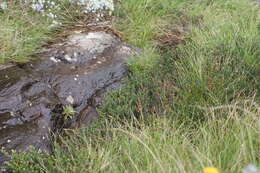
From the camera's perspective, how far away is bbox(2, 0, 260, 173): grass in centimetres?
267

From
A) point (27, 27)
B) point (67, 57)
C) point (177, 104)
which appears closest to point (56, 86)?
point (67, 57)

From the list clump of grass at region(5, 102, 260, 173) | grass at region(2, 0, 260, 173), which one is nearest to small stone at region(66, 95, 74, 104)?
grass at region(2, 0, 260, 173)

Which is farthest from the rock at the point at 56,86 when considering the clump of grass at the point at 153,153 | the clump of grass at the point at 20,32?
the clump of grass at the point at 153,153

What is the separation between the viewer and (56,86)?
144 inches

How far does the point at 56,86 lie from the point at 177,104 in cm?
126

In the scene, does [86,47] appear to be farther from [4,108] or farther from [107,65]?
[4,108]

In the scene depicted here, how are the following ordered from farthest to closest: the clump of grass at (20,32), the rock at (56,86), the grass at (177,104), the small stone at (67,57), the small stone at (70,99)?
the small stone at (67,57) → the clump of grass at (20,32) → the small stone at (70,99) → the rock at (56,86) → the grass at (177,104)

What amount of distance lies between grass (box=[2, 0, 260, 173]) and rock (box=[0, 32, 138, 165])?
0.57 ft

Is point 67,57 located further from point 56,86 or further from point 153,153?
point 153,153

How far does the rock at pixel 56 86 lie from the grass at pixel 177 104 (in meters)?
0.17

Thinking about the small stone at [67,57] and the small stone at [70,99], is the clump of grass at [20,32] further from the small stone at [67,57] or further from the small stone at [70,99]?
the small stone at [70,99]

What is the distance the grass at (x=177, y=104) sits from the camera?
2.67 meters

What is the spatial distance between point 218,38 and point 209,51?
36 cm

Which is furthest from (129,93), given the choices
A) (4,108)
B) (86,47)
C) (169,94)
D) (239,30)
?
(239,30)
